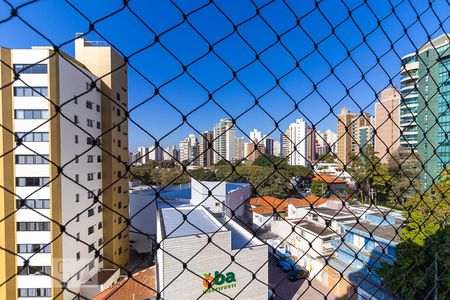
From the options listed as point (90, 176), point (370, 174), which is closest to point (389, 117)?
point (370, 174)

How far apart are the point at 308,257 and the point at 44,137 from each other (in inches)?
230

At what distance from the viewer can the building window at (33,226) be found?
4.52 meters

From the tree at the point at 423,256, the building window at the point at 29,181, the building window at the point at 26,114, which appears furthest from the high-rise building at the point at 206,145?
the building window at the point at 29,181

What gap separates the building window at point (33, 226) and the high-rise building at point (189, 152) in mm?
4790

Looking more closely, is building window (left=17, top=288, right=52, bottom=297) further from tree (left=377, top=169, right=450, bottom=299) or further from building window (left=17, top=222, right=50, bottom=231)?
tree (left=377, top=169, right=450, bottom=299)

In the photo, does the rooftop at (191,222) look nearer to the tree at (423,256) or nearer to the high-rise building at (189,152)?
the tree at (423,256)

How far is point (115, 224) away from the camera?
6539 mm

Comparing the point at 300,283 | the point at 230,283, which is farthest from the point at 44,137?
the point at 300,283

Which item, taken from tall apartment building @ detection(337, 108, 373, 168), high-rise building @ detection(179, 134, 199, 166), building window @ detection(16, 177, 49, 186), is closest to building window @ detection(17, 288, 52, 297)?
building window @ detection(16, 177, 49, 186)

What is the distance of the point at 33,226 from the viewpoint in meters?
4.56

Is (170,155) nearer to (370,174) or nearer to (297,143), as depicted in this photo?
(297,143)

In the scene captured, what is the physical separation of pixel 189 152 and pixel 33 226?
16.3ft

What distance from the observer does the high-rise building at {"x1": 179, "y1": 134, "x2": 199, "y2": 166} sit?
2.48 feet

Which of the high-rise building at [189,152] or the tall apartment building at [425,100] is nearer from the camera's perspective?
the high-rise building at [189,152]
